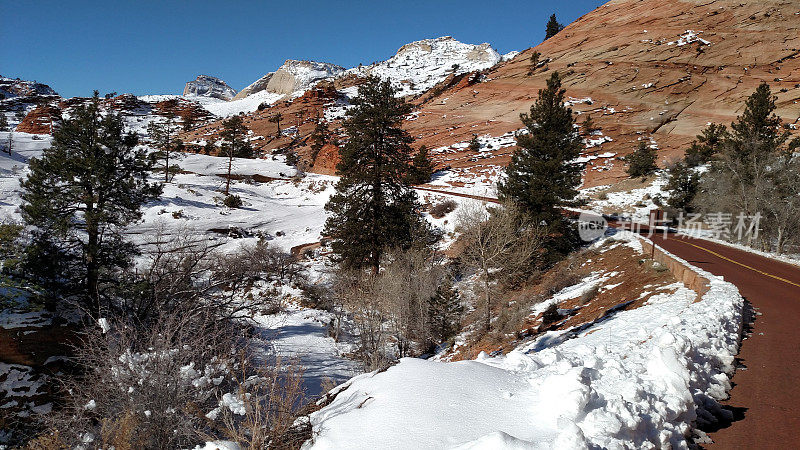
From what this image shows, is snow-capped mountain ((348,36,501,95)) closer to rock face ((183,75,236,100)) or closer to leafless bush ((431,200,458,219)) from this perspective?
leafless bush ((431,200,458,219))

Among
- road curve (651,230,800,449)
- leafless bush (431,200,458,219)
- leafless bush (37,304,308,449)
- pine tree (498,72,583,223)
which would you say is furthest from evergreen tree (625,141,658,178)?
leafless bush (37,304,308,449)

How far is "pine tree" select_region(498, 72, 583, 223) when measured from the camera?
20.3 metres

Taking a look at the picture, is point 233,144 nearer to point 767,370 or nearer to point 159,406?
point 159,406

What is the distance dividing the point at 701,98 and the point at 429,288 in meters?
55.5

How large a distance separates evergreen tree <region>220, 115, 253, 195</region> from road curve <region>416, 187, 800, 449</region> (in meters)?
40.7

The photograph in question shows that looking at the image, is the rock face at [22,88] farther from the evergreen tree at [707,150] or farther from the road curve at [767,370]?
the evergreen tree at [707,150]

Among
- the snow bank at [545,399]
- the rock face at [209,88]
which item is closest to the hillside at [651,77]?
the snow bank at [545,399]

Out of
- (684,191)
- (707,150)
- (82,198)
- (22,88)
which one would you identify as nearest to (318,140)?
(82,198)

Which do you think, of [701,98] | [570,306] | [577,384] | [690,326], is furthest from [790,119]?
[577,384]

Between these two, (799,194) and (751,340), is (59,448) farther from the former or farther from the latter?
(799,194)

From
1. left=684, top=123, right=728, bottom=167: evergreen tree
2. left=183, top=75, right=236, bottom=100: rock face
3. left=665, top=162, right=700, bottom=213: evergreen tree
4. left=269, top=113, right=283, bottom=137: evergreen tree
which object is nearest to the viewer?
left=665, top=162, right=700, bottom=213: evergreen tree

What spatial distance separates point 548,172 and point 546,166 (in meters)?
0.43

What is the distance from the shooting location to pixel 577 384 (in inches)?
152

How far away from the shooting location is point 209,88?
592 ft
